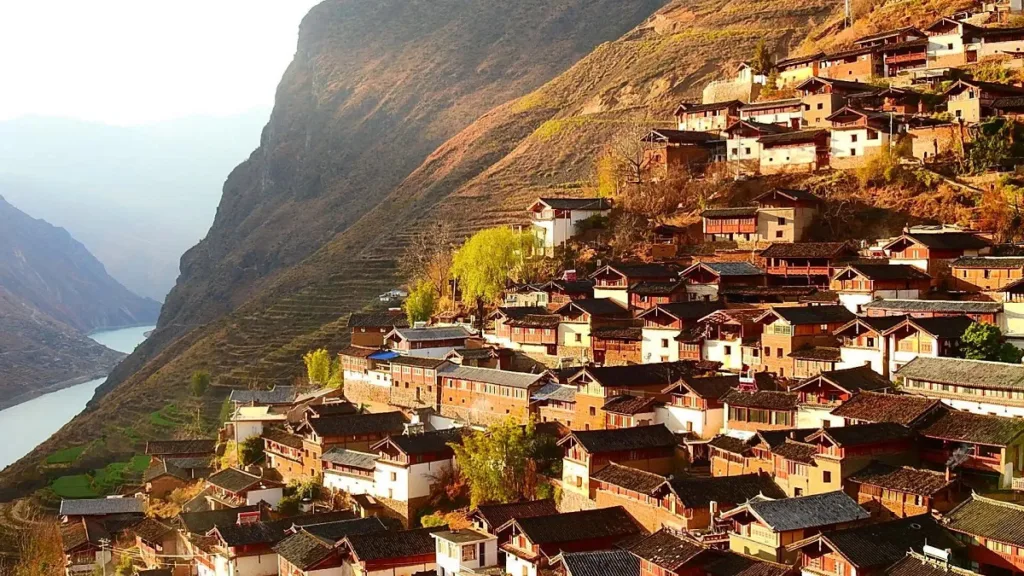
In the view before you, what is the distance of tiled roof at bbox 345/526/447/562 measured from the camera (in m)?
31.2

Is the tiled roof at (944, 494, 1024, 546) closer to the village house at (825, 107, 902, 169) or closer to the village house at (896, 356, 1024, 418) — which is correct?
the village house at (896, 356, 1024, 418)

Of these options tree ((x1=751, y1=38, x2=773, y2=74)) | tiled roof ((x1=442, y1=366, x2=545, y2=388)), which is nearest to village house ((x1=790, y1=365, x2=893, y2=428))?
tiled roof ((x1=442, y1=366, x2=545, y2=388))

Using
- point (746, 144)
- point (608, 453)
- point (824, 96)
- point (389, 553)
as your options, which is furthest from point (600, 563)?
point (824, 96)

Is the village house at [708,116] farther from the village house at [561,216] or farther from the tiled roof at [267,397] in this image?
the tiled roof at [267,397]

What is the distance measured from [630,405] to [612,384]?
44.5 inches

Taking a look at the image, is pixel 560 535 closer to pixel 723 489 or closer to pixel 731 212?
pixel 723 489

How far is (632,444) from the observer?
31.7 m

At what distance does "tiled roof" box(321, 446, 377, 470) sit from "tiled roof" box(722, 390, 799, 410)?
11.9m

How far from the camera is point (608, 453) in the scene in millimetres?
31281

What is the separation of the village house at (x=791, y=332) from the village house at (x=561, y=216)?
A: 17244mm

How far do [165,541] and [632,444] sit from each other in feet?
58.0

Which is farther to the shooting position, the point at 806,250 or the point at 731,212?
the point at 731,212

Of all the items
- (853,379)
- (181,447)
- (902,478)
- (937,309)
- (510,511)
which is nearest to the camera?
(902,478)

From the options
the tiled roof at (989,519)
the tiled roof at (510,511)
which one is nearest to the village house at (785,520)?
the tiled roof at (989,519)
